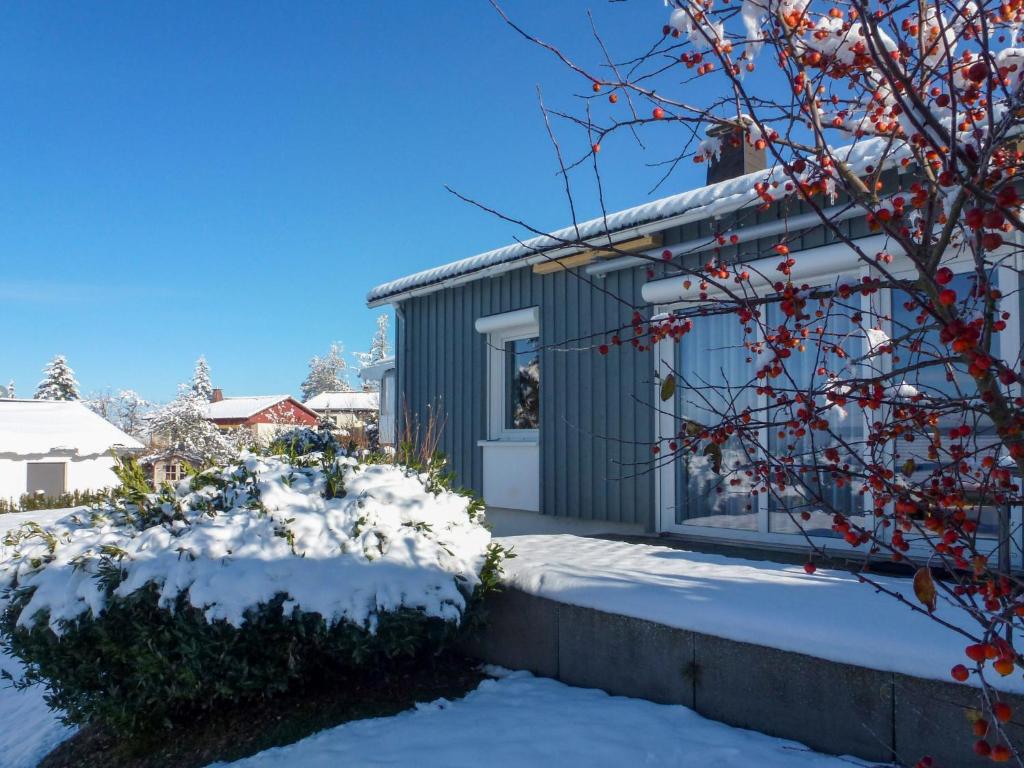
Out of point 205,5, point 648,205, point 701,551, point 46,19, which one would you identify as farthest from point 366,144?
point 701,551

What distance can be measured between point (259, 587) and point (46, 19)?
8.15m

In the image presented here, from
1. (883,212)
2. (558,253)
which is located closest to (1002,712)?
(883,212)

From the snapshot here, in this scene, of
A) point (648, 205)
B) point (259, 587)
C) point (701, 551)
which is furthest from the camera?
point (648, 205)

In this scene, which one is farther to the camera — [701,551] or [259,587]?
[701,551]

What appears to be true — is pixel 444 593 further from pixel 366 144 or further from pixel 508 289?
pixel 366 144

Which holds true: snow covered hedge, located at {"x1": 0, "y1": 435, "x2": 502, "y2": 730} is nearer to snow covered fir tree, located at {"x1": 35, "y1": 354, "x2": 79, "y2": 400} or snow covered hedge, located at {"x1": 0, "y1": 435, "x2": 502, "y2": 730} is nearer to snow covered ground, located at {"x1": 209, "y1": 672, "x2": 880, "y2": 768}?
snow covered ground, located at {"x1": 209, "y1": 672, "x2": 880, "y2": 768}

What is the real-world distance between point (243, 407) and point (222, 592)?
4730 cm

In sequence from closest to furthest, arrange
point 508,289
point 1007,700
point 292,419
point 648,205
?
point 1007,700 < point 648,205 < point 508,289 < point 292,419

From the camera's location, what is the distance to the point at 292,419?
4434 cm

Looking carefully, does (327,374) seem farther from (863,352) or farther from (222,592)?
(222,592)

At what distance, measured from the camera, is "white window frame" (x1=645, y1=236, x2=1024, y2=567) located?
14.0 feet

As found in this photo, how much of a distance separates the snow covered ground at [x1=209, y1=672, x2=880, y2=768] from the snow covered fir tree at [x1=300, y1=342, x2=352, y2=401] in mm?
65522

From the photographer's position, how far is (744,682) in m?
3.06

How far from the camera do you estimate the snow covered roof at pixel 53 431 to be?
19344 mm
